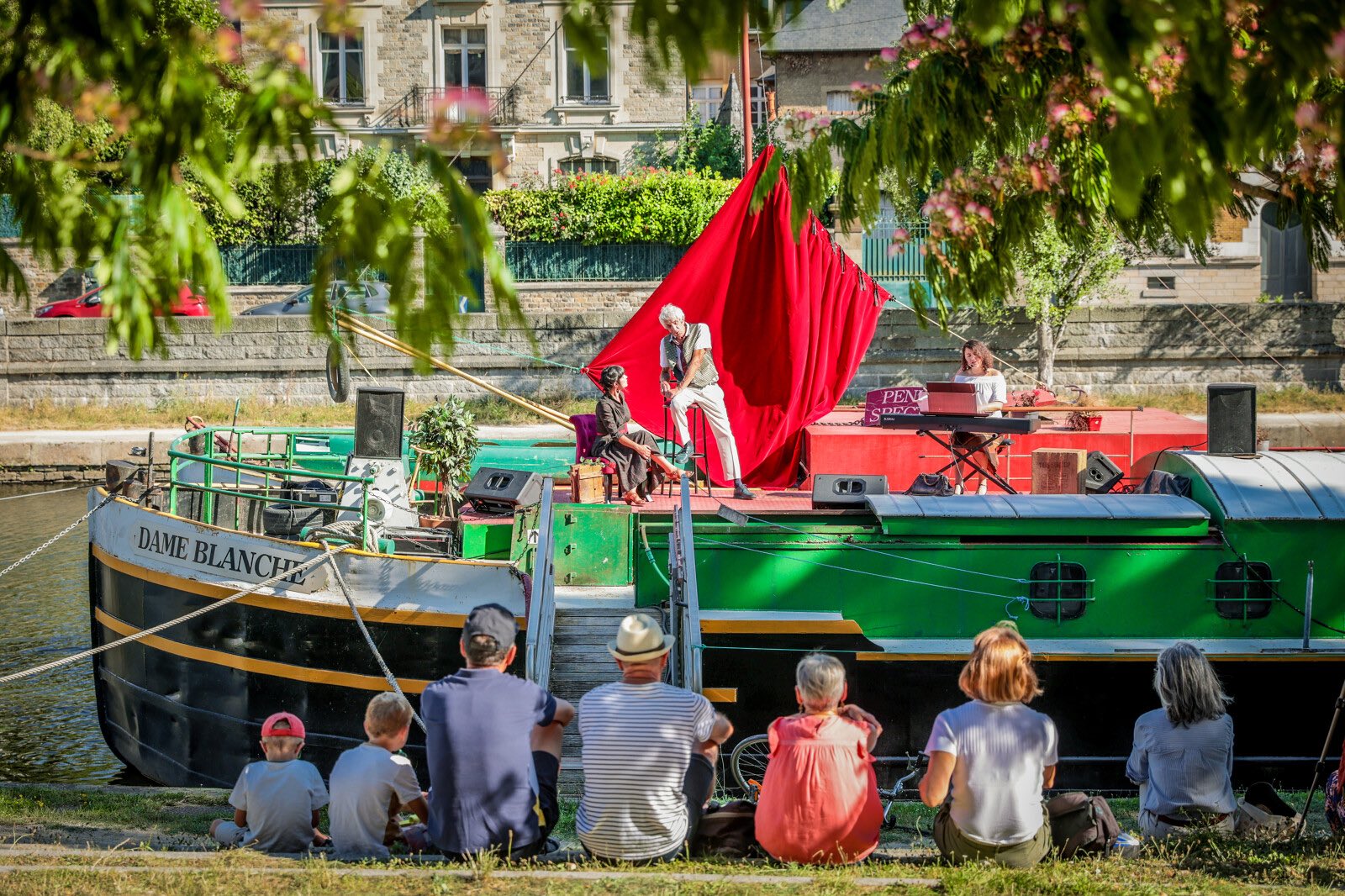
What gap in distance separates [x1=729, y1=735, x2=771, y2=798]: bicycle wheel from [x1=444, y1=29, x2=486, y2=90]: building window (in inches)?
1209

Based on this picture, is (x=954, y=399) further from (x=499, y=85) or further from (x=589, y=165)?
(x=499, y=85)

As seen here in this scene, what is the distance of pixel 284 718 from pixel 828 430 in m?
7.73

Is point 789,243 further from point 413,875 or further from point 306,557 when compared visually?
point 413,875

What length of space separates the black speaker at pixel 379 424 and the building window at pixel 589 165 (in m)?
25.6

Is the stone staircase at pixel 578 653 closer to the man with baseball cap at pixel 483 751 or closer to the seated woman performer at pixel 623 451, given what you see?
the seated woman performer at pixel 623 451

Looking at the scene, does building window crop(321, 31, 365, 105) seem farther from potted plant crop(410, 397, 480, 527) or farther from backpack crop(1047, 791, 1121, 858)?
backpack crop(1047, 791, 1121, 858)

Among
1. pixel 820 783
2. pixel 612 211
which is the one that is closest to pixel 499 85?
pixel 612 211

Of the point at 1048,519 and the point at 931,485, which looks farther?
the point at 931,485

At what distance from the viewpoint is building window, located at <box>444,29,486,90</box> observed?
1464 inches

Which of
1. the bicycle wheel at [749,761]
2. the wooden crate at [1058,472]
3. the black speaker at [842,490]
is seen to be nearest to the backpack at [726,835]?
the bicycle wheel at [749,761]

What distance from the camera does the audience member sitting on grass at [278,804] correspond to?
20.1 feet

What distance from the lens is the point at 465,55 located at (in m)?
37.2

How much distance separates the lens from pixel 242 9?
3789 millimetres

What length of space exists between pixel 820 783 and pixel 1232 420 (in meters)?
6.35
